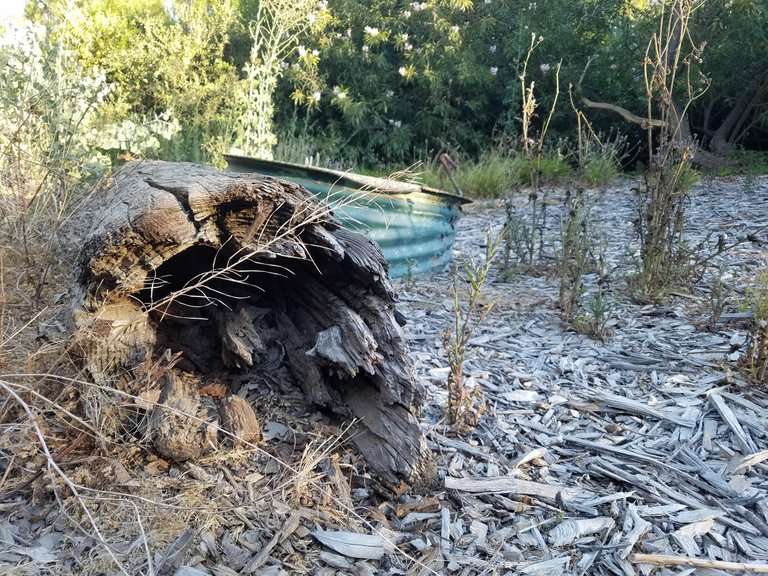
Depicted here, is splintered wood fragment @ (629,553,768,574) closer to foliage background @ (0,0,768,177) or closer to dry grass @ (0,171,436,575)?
dry grass @ (0,171,436,575)

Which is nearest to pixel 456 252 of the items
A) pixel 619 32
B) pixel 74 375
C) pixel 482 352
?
pixel 482 352

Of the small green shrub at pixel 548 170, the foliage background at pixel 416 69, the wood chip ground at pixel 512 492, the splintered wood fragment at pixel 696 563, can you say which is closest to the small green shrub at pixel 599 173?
the small green shrub at pixel 548 170

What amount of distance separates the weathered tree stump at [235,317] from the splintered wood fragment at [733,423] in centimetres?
126

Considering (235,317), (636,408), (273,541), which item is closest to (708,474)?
(636,408)

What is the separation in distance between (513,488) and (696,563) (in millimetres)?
601

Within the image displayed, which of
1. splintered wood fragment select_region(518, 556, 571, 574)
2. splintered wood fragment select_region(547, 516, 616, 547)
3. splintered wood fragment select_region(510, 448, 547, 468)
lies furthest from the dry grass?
splintered wood fragment select_region(510, 448, 547, 468)

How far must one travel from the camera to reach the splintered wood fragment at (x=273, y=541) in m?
1.90

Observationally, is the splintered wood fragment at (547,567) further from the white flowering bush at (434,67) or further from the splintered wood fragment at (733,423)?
the white flowering bush at (434,67)

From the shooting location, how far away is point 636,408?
9.51 ft

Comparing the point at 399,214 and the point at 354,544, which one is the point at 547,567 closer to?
the point at 354,544

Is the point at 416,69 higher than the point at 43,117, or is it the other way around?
the point at 416,69

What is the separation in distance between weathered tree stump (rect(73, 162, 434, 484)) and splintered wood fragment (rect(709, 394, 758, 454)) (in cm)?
126

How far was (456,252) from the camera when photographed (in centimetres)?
576

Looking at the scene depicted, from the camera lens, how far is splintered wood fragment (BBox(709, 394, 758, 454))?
2.60 meters
